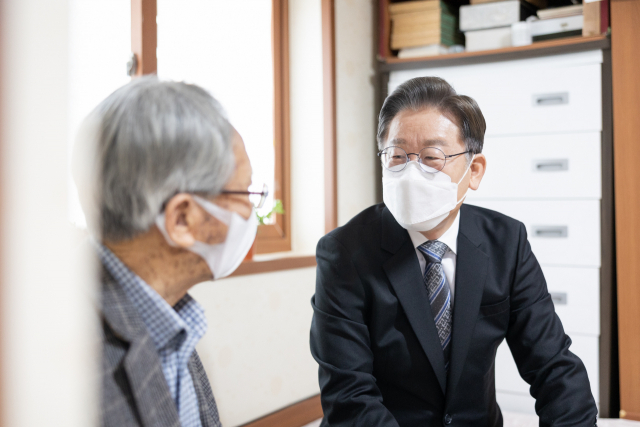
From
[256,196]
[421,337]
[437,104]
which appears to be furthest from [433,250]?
[256,196]

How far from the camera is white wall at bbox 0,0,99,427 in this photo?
0.31 metres

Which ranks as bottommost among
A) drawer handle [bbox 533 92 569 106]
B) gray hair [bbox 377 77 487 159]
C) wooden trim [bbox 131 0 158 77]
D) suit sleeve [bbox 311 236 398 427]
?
suit sleeve [bbox 311 236 398 427]

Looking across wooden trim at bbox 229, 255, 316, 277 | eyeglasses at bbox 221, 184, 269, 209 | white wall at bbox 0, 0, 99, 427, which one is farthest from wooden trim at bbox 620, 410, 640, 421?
white wall at bbox 0, 0, 99, 427

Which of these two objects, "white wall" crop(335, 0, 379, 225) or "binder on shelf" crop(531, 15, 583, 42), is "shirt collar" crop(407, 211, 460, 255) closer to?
"white wall" crop(335, 0, 379, 225)

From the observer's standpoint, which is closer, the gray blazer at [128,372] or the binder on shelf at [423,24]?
the gray blazer at [128,372]

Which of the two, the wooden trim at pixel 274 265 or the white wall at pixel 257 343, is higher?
the wooden trim at pixel 274 265

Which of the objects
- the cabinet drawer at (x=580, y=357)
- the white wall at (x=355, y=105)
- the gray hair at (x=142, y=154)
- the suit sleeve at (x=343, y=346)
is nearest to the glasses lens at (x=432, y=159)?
the suit sleeve at (x=343, y=346)

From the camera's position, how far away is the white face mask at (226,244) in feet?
2.35

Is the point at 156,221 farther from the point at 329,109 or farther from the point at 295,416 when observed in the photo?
the point at 329,109

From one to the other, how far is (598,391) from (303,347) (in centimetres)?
115

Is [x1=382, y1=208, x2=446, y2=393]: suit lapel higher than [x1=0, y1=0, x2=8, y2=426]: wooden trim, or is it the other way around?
[x1=0, y1=0, x2=8, y2=426]: wooden trim

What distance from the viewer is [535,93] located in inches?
91.4

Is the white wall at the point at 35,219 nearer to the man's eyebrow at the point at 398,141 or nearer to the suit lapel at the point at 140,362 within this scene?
the suit lapel at the point at 140,362

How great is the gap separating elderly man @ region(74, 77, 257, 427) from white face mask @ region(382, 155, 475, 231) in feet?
1.75
